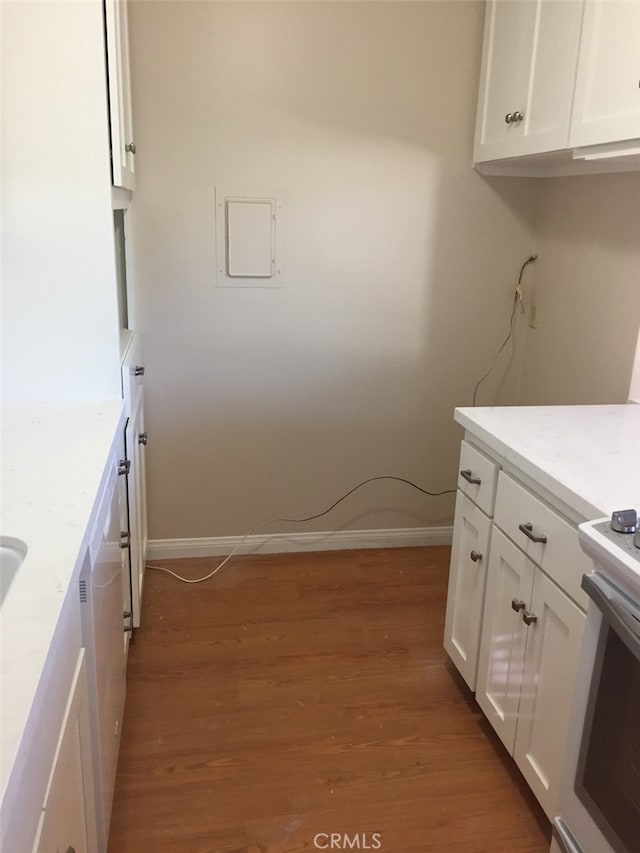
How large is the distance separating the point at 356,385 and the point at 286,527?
68cm

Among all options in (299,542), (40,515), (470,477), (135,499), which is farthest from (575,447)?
(299,542)

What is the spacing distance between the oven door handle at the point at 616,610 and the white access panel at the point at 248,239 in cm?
187

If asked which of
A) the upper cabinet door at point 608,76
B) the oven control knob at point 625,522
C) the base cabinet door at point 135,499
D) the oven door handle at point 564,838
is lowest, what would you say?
the oven door handle at point 564,838

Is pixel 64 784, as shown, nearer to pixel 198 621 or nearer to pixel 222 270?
pixel 198 621

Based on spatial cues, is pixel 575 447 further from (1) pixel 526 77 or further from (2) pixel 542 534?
(1) pixel 526 77

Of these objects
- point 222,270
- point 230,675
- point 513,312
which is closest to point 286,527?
point 230,675

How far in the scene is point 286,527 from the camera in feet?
10.3

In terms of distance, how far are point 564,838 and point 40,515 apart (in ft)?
3.73

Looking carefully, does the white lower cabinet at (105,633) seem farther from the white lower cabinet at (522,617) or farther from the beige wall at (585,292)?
the beige wall at (585,292)

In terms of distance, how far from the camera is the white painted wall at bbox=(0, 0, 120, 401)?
1.72 meters

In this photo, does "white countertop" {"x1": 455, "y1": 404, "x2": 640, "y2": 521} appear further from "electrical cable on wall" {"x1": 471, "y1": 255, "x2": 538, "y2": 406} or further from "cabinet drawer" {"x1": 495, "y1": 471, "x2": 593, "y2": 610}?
"electrical cable on wall" {"x1": 471, "y1": 255, "x2": 538, "y2": 406}

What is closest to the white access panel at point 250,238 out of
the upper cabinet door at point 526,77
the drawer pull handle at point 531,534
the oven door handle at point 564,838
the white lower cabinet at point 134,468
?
the white lower cabinet at point 134,468

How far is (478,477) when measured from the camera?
2018mm

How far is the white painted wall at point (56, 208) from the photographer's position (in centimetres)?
172
